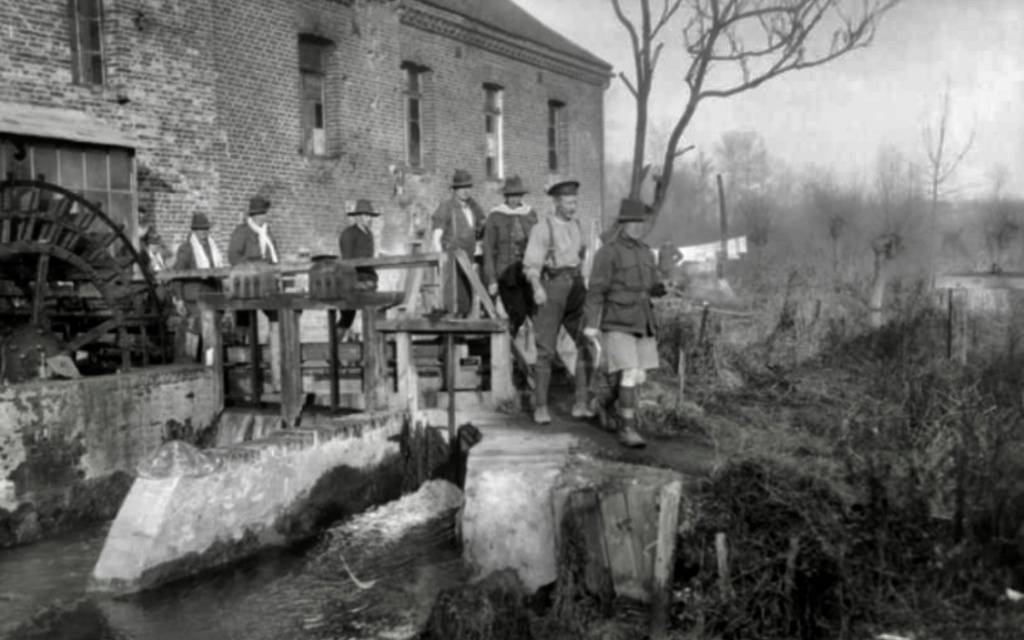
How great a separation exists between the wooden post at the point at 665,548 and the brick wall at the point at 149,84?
31.2ft

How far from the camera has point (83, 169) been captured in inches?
434

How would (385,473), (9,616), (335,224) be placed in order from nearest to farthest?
(9,616), (385,473), (335,224)

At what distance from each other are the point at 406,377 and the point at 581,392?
69.3 inches

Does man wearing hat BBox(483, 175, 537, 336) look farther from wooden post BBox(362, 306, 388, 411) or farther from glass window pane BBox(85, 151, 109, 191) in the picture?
glass window pane BBox(85, 151, 109, 191)

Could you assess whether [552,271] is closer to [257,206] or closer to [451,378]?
[451,378]

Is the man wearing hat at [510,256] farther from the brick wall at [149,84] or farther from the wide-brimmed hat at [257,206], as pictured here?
the brick wall at [149,84]

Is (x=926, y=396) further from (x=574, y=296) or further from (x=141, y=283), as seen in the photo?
(x=141, y=283)

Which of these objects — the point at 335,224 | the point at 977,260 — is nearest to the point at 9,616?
the point at 335,224

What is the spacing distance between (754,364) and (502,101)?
12014 mm

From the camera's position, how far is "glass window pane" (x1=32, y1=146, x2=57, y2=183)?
10336 millimetres

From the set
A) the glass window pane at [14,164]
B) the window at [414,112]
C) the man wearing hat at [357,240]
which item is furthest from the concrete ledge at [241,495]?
the window at [414,112]

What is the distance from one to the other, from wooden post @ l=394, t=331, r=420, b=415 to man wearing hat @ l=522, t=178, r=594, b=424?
140 cm

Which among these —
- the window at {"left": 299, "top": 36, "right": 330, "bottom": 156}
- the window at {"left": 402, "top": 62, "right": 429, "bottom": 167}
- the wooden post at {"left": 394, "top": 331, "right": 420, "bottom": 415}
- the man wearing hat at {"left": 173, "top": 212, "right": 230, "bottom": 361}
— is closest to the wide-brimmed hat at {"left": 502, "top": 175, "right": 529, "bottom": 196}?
the wooden post at {"left": 394, "top": 331, "right": 420, "bottom": 415}

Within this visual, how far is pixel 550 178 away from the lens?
22016 millimetres
